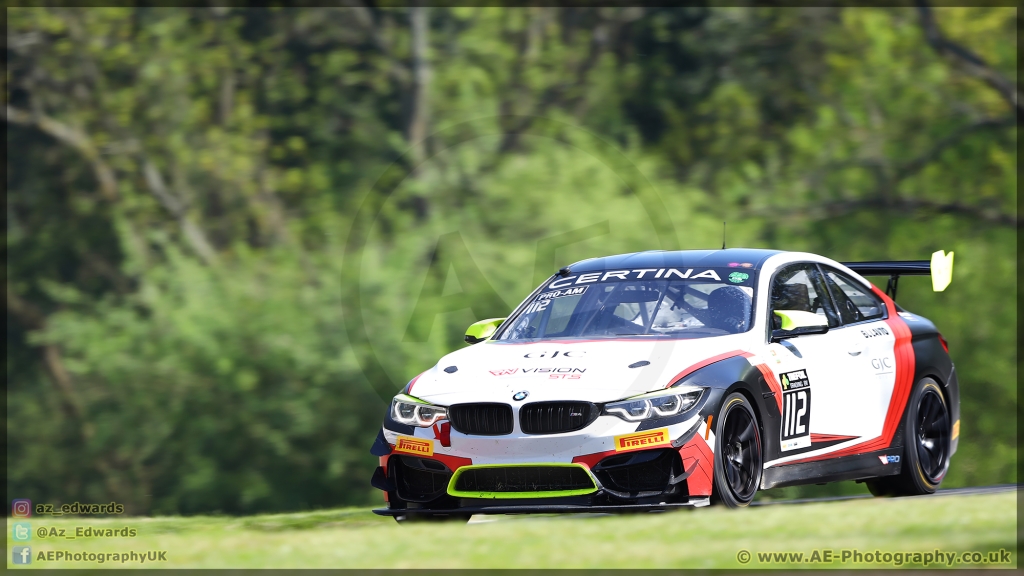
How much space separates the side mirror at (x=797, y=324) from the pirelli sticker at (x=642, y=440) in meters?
1.36

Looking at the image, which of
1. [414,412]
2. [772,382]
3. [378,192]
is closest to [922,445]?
→ [772,382]

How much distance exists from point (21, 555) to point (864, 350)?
5.42 meters

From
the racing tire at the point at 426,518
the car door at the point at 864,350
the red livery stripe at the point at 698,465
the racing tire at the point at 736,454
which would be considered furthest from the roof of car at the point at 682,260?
the racing tire at the point at 426,518

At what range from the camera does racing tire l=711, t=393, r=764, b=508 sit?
288 inches

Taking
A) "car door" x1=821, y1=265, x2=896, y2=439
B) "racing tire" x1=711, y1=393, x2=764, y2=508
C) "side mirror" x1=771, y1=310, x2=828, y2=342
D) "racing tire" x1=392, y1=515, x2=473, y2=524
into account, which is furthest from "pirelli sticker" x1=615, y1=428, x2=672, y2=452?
"car door" x1=821, y1=265, x2=896, y2=439

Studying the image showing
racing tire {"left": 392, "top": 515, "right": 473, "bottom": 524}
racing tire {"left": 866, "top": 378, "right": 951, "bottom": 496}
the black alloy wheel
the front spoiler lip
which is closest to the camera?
the front spoiler lip

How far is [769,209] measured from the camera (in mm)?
22938

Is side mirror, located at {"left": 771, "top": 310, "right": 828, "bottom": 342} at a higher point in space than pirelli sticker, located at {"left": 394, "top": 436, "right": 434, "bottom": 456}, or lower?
higher

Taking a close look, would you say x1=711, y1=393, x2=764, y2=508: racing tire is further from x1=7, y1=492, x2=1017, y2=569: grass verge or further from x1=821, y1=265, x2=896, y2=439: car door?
x1=821, y1=265, x2=896, y2=439: car door

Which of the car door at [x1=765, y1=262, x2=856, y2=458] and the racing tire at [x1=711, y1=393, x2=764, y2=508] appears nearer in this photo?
the racing tire at [x1=711, y1=393, x2=764, y2=508]

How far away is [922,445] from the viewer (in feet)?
31.4

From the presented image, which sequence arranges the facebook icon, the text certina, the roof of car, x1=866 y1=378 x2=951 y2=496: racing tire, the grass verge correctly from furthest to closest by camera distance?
x1=866 y1=378 x2=951 y2=496: racing tire
the roof of car
the text certina
the facebook icon
the grass verge

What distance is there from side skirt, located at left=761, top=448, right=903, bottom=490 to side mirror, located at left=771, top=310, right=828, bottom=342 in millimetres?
812

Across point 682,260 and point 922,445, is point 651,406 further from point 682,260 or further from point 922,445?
point 922,445
